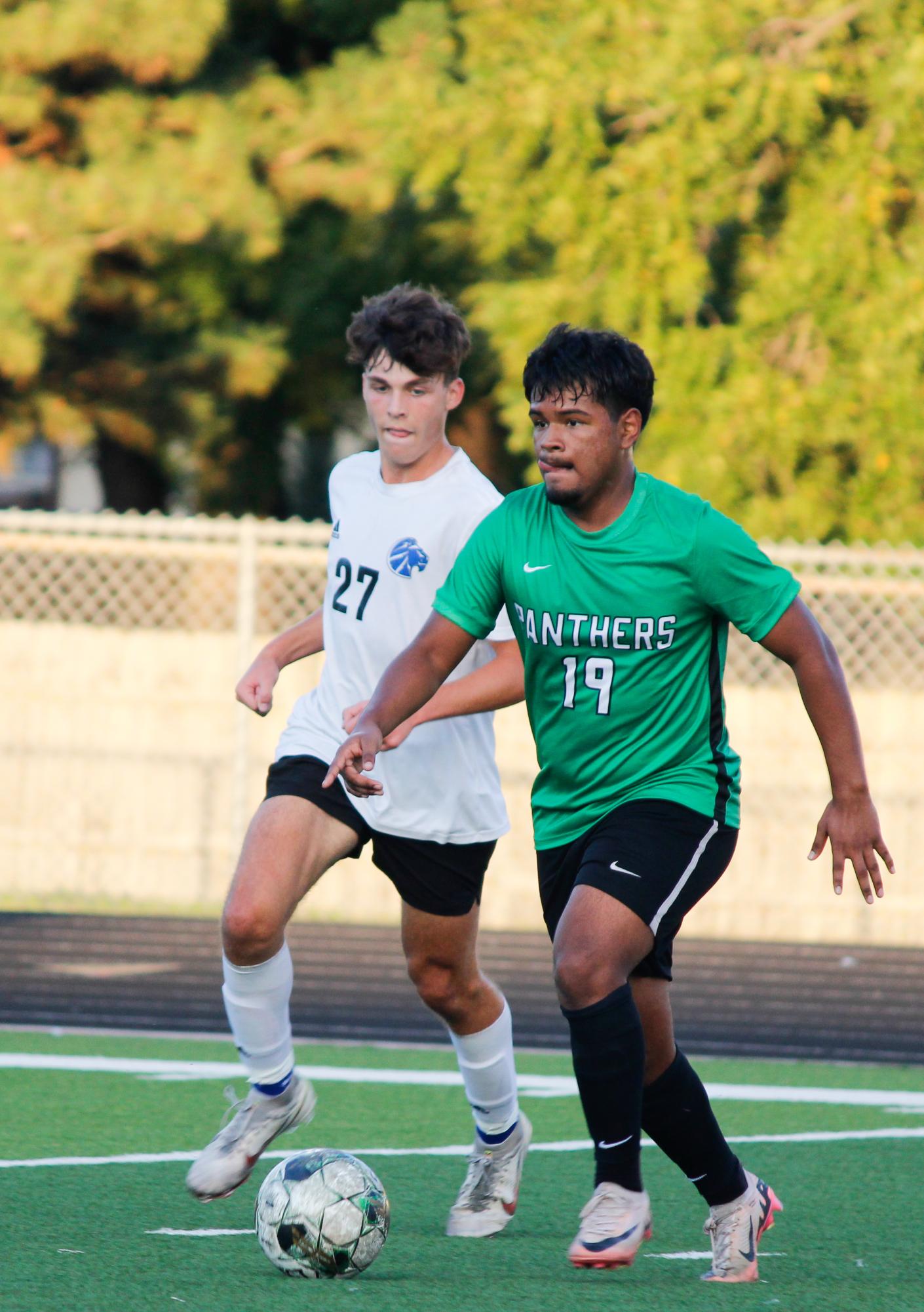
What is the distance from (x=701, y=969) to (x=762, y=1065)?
2.36 m

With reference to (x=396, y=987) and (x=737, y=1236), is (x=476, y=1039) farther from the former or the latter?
(x=396, y=987)

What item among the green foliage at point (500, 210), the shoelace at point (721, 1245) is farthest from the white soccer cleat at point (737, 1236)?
the green foliage at point (500, 210)

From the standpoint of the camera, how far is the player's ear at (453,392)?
543cm

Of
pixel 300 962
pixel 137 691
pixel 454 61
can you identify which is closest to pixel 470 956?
pixel 300 962

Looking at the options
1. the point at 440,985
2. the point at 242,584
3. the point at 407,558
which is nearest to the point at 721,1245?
the point at 440,985

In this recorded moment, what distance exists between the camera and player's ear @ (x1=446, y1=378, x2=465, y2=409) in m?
5.43

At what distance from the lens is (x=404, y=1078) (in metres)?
7.64

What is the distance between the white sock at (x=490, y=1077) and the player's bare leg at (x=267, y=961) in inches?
15.9

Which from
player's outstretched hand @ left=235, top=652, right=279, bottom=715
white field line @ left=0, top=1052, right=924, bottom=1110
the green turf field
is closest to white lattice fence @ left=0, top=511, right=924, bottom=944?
the green turf field

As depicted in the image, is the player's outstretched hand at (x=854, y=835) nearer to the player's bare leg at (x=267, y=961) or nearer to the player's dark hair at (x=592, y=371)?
the player's dark hair at (x=592, y=371)

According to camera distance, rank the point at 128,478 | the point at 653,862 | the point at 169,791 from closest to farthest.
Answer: the point at 653,862 < the point at 169,791 < the point at 128,478

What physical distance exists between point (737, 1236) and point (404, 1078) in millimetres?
3293

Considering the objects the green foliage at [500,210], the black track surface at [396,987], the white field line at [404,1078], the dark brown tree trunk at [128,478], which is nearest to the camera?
the white field line at [404,1078]

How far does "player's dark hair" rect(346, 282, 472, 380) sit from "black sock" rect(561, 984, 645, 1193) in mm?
1826
